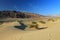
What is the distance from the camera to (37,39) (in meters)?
3.70

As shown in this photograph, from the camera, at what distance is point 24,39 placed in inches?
149

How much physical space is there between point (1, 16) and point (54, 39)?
30.4 feet

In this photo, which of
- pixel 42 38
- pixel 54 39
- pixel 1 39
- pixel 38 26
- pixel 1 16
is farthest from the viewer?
pixel 1 16

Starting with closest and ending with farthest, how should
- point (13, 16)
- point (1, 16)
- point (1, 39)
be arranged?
point (1, 39), point (1, 16), point (13, 16)

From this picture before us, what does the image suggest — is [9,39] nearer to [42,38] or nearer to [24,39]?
[24,39]


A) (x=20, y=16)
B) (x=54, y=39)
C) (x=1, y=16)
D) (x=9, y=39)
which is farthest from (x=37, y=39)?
(x=20, y=16)

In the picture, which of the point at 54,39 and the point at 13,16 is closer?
the point at 54,39

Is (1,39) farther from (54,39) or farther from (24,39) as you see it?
(54,39)

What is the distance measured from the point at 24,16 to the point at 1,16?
2.41m

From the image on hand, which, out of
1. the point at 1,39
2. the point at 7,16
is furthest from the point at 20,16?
the point at 1,39

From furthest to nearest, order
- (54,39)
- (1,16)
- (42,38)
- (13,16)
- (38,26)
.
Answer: (13,16) < (1,16) < (38,26) < (42,38) < (54,39)

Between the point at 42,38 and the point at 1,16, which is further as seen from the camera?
the point at 1,16

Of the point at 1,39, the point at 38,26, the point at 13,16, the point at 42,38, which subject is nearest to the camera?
the point at 42,38

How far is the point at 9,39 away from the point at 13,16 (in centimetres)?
928
